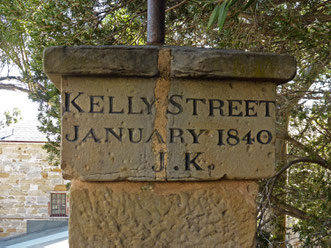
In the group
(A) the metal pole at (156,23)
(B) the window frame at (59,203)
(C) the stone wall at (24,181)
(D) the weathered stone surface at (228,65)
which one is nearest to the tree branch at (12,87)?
(C) the stone wall at (24,181)

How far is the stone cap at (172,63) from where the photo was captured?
5.20ft

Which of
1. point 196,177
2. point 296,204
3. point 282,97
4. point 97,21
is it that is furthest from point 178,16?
point 196,177

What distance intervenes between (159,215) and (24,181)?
1337cm

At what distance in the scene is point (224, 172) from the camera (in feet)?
5.50

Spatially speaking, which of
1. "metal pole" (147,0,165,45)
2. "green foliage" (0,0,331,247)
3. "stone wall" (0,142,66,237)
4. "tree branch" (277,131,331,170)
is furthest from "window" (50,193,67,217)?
"metal pole" (147,0,165,45)

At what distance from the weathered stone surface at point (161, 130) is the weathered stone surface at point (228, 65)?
61 millimetres

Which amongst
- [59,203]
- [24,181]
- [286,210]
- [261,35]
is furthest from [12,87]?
[286,210]

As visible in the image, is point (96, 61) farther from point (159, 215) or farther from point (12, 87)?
point (12, 87)

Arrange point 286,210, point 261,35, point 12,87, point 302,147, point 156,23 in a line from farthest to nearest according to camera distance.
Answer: point 12,87
point 286,210
point 302,147
point 261,35
point 156,23

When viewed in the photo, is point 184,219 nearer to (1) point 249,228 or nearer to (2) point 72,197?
(1) point 249,228

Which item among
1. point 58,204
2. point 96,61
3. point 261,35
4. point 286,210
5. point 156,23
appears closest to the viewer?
point 96,61

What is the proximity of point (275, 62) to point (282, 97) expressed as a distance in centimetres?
291

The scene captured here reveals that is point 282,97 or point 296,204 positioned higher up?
point 282,97

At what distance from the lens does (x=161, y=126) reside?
1653 millimetres
